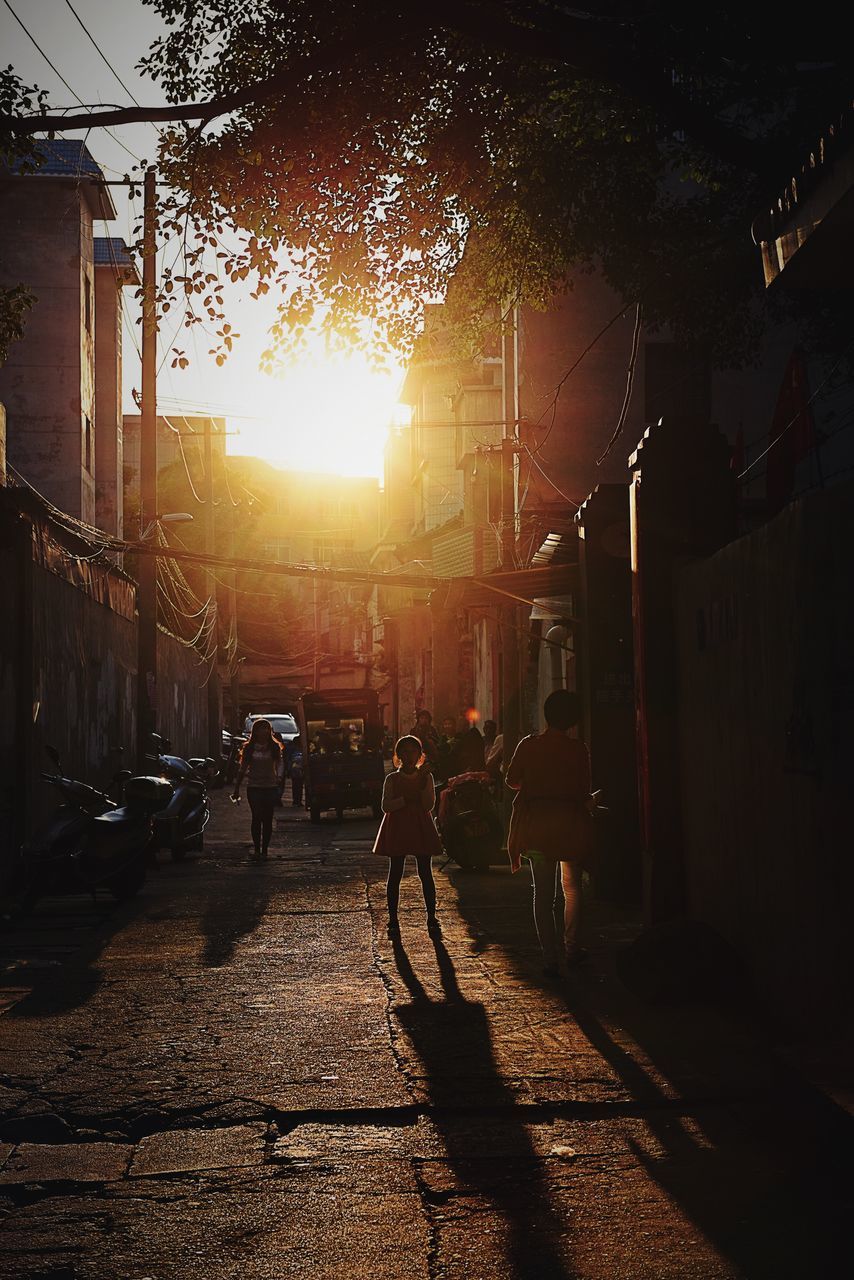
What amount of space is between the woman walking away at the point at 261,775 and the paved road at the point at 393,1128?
26.0 ft

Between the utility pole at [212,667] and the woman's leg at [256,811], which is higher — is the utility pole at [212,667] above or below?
above

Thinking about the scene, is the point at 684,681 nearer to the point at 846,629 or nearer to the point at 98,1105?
the point at 846,629

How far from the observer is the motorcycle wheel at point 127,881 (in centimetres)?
1346

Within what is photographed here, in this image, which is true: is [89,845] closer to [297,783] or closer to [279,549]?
[297,783]

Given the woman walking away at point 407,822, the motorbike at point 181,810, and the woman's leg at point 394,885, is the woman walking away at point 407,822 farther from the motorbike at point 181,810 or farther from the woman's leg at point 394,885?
the motorbike at point 181,810

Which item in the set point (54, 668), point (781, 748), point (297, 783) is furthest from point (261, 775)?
point (297, 783)

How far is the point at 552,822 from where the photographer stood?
9.07m

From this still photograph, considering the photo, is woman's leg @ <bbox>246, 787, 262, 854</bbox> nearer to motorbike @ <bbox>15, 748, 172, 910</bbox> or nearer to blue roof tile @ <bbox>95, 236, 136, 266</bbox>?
motorbike @ <bbox>15, 748, 172, 910</bbox>

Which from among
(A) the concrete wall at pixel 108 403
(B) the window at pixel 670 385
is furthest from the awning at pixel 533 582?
(A) the concrete wall at pixel 108 403

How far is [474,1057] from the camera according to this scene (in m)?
6.76

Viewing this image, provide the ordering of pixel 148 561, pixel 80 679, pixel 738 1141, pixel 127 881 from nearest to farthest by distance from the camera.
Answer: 1. pixel 738 1141
2. pixel 127 881
3. pixel 80 679
4. pixel 148 561

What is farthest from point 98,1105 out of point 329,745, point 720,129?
point 329,745

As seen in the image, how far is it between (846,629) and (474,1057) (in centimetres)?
269

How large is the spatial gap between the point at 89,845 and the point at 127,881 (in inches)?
36.5
